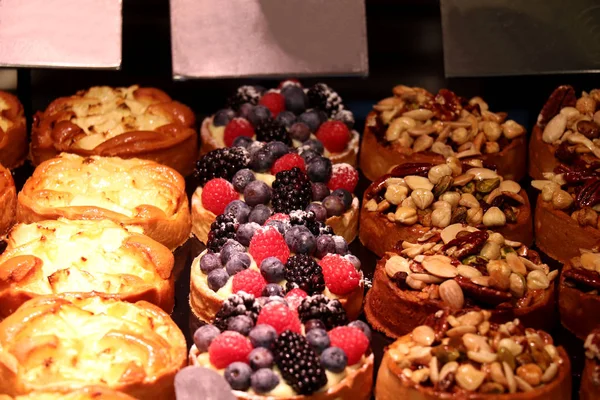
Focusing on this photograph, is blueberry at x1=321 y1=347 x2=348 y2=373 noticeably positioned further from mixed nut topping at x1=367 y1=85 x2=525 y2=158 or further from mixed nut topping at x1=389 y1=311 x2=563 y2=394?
mixed nut topping at x1=367 y1=85 x2=525 y2=158

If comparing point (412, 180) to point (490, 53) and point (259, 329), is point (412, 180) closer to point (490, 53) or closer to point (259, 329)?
point (490, 53)

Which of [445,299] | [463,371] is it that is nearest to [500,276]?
[445,299]

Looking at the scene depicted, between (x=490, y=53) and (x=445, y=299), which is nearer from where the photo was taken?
(x=445, y=299)

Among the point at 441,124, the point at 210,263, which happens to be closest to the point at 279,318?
the point at 210,263

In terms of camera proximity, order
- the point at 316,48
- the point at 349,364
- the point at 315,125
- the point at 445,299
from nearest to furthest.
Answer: the point at 349,364
the point at 445,299
the point at 316,48
the point at 315,125

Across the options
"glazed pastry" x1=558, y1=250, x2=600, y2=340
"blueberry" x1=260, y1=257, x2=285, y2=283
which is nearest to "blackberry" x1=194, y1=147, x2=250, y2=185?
"blueberry" x1=260, y1=257, x2=285, y2=283

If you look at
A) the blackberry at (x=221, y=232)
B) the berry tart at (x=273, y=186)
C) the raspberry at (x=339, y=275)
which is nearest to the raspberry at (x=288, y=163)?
the berry tart at (x=273, y=186)

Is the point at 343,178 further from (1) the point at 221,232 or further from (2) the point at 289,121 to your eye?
(1) the point at 221,232
